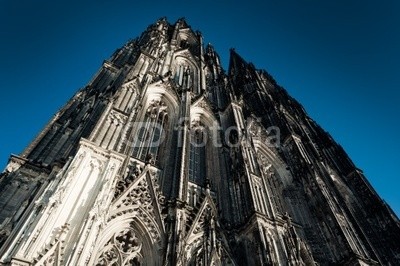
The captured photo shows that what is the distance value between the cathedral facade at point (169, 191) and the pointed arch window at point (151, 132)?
0.07 metres

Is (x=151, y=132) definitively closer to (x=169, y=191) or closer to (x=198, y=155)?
(x=198, y=155)

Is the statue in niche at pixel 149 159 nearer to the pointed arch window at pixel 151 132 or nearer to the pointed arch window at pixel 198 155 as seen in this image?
the pointed arch window at pixel 151 132

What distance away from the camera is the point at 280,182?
18562 millimetres

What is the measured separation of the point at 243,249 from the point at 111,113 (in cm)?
690

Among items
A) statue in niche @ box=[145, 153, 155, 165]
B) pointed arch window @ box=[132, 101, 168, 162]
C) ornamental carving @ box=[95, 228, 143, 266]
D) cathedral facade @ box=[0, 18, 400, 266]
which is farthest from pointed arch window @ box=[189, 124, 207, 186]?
ornamental carving @ box=[95, 228, 143, 266]

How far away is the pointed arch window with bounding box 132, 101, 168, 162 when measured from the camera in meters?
13.8

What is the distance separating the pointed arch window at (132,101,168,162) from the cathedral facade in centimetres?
7

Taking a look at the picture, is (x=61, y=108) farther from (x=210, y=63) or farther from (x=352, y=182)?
(x=352, y=182)

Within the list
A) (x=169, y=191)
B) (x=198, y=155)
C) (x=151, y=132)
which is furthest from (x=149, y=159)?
(x=198, y=155)

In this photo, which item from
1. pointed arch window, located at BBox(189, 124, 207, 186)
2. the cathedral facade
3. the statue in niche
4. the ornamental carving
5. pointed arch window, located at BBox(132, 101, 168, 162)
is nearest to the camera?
the cathedral facade

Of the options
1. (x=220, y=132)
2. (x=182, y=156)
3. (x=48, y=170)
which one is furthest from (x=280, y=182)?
(x=48, y=170)

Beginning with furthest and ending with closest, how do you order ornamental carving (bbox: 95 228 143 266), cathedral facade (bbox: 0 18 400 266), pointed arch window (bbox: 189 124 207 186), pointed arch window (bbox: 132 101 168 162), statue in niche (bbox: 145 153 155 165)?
pointed arch window (bbox: 189 124 207 186) < pointed arch window (bbox: 132 101 168 162) < statue in niche (bbox: 145 153 155 165) < ornamental carving (bbox: 95 228 143 266) < cathedral facade (bbox: 0 18 400 266)

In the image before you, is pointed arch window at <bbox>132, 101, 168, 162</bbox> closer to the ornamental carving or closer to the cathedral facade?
the cathedral facade

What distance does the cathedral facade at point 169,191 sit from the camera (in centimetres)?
835
